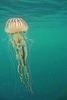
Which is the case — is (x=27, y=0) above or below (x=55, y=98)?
above

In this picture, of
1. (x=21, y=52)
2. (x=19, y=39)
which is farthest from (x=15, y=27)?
(x=21, y=52)

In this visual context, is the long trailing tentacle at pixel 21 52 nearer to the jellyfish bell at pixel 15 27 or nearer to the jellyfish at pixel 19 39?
the jellyfish at pixel 19 39

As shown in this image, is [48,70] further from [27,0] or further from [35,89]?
[27,0]

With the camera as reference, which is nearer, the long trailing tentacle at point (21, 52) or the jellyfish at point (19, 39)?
the jellyfish at point (19, 39)

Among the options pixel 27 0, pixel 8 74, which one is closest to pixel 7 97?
pixel 27 0

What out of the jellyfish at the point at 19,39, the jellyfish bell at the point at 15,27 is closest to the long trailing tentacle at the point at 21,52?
the jellyfish at the point at 19,39

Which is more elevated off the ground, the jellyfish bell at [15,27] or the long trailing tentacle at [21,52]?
the jellyfish bell at [15,27]

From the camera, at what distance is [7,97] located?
16703 mm

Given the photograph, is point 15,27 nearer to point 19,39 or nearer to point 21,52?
point 19,39

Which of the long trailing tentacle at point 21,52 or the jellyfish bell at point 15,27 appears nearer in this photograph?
the jellyfish bell at point 15,27

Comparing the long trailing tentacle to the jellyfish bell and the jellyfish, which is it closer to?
the jellyfish

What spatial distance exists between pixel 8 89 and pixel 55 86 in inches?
168

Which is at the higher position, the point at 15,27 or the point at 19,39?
the point at 15,27

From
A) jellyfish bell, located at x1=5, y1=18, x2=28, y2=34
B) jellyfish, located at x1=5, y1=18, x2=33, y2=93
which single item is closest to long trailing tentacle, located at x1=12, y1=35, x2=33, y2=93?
jellyfish, located at x1=5, y1=18, x2=33, y2=93
